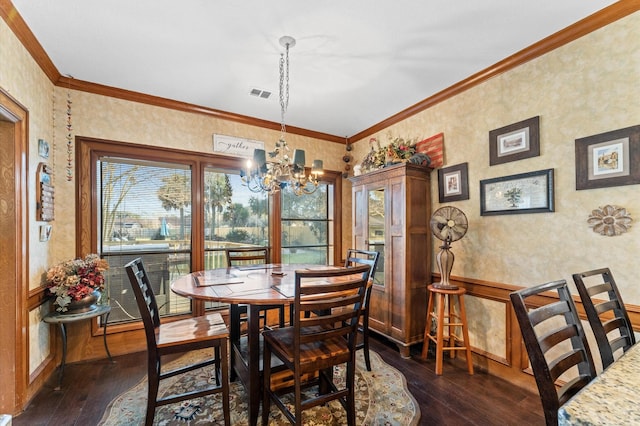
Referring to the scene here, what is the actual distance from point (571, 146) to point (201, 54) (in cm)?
300

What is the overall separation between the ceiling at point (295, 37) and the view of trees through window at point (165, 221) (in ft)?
3.02

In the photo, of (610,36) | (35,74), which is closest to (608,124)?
(610,36)

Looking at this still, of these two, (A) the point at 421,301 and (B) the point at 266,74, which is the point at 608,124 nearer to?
(A) the point at 421,301

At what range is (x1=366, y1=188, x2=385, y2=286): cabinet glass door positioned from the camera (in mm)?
3350

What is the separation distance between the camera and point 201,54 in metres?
2.49

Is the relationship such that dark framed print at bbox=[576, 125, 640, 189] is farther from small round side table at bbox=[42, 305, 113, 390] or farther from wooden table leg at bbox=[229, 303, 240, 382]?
small round side table at bbox=[42, 305, 113, 390]

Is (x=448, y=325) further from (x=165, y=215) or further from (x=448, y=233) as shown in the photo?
(x=165, y=215)

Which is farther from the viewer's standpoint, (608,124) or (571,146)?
(571,146)

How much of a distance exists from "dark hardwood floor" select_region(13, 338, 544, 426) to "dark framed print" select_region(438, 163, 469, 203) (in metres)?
1.61

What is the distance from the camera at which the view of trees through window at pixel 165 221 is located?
10.4 ft

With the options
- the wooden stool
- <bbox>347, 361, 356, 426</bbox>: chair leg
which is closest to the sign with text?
the wooden stool

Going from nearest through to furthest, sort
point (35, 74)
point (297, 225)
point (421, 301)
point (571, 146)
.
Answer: point (571, 146), point (35, 74), point (421, 301), point (297, 225)

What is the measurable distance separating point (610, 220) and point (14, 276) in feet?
13.6

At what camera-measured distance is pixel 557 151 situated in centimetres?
228
